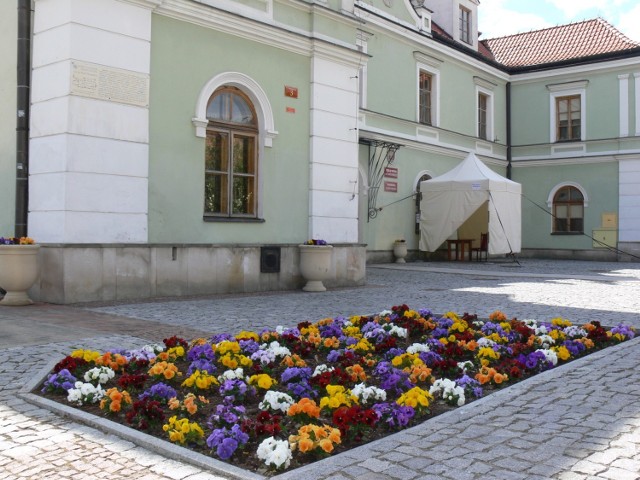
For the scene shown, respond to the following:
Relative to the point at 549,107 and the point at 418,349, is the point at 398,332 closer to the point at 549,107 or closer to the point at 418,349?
the point at 418,349

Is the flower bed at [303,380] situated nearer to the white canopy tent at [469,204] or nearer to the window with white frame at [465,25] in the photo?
the white canopy tent at [469,204]

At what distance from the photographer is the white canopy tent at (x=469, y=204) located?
68.2 feet

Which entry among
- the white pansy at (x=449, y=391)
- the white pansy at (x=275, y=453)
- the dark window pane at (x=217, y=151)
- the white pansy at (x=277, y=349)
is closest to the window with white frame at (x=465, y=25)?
the dark window pane at (x=217, y=151)

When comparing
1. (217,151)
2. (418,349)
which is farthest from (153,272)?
(418,349)

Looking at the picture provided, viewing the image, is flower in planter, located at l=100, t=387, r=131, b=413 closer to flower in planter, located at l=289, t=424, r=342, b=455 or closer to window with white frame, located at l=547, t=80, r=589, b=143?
flower in planter, located at l=289, t=424, r=342, b=455

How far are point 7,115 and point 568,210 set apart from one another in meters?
22.7

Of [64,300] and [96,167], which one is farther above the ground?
[96,167]

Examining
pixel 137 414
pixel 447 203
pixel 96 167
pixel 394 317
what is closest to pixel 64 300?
pixel 96 167

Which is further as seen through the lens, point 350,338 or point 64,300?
point 64,300

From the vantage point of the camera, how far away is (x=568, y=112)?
2788 centimetres

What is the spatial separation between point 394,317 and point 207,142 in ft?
17.3

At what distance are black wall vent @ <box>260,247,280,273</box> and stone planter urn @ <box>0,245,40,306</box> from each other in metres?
3.84

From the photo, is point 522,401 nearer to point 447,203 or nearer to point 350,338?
point 350,338

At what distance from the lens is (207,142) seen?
1147cm
